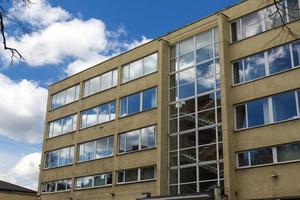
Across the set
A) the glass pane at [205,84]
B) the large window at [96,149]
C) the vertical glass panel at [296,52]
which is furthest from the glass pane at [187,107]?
the vertical glass panel at [296,52]

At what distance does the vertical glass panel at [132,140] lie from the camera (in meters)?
29.6

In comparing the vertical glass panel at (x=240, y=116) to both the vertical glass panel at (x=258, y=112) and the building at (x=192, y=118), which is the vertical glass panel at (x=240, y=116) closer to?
the building at (x=192, y=118)

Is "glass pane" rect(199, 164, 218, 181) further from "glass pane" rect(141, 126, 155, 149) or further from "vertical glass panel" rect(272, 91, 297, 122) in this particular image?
"vertical glass panel" rect(272, 91, 297, 122)

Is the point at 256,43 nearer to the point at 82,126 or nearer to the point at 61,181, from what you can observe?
the point at 82,126

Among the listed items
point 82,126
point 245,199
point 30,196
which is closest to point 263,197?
point 245,199

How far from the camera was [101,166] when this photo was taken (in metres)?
31.5

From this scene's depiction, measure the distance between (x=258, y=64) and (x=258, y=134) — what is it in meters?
4.10

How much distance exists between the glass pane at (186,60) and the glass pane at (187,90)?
138 cm

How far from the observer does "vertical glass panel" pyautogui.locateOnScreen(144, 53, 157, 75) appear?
30364mm

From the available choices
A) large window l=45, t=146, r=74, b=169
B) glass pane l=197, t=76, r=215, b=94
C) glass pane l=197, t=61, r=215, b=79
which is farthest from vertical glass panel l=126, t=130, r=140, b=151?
large window l=45, t=146, r=74, b=169

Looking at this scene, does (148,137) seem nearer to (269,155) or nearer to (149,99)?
(149,99)

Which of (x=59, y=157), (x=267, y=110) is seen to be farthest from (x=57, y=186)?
(x=267, y=110)

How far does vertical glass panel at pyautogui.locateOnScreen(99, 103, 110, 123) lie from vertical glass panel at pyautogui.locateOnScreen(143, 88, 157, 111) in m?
3.99

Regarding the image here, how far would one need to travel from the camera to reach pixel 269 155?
21.9 meters
